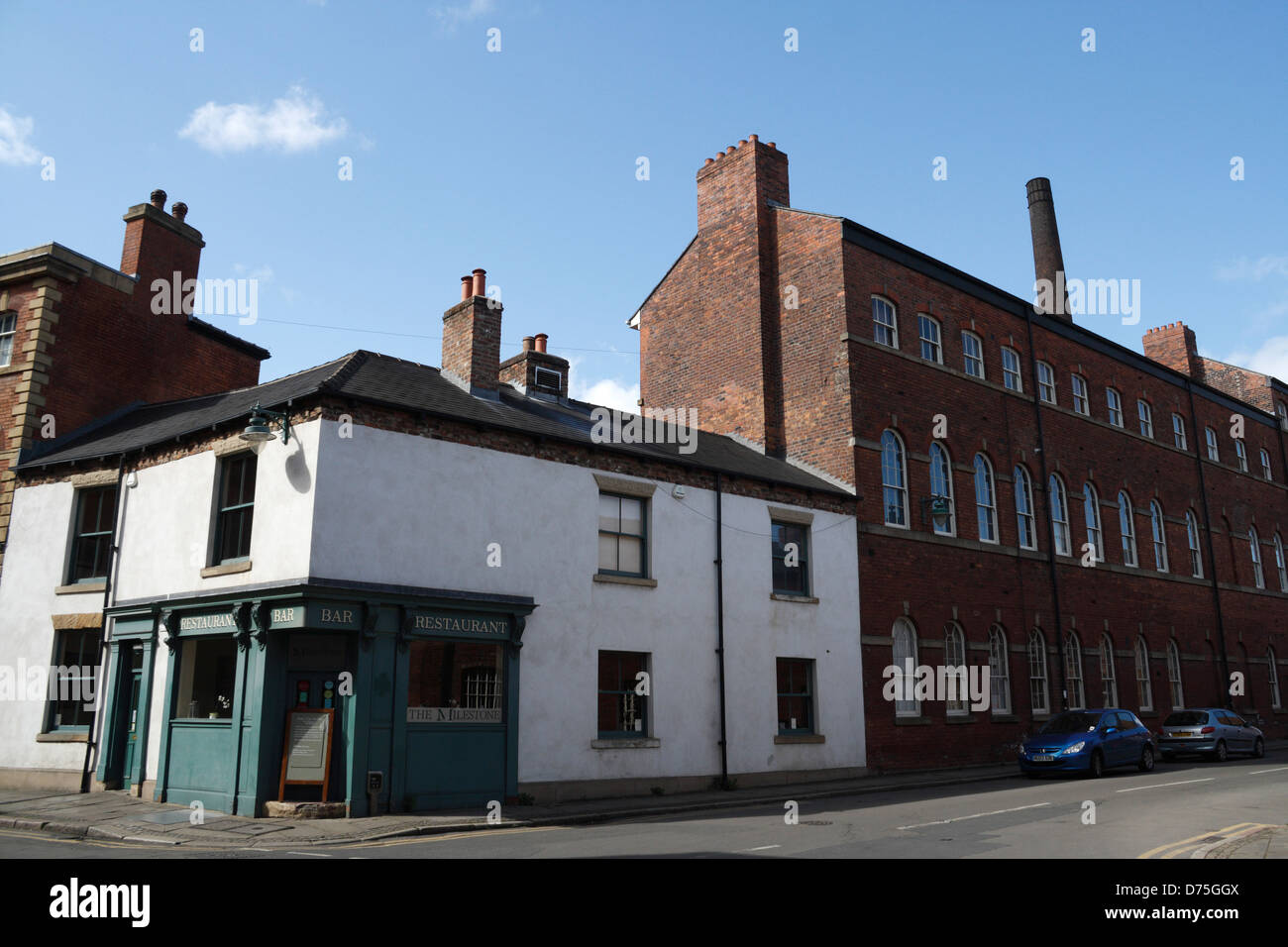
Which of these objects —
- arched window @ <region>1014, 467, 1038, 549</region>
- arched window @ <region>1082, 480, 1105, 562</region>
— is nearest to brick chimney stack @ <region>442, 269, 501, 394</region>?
arched window @ <region>1014, 467, 1038, 549</region>

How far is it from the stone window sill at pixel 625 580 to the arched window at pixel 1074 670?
51.7ft

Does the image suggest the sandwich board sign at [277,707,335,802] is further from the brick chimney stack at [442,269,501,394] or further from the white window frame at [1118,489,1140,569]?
the white window frame at [1118,489,1140,569]

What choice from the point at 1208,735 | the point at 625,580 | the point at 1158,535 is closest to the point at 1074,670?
the point at 1208,735

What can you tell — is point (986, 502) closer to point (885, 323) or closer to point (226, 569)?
point (885, 323)

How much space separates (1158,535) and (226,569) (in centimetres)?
3088

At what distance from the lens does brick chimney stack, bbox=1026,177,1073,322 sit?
38.0 meters

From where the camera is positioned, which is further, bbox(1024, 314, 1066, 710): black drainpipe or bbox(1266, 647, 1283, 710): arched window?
bbox(1266, 647, 1283, 710): arched window

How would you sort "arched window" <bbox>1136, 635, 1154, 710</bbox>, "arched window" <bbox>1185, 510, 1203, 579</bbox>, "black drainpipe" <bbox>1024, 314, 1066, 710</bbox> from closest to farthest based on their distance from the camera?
1. "black drainpipe" <bbox>1024, 314, 1066, 710</bbox>
2. "arched window" <bbox>1136, 635, 1154, 710</bbox>
3. "arched window" <bbox>1185, 510, 1203, 579</bbox>

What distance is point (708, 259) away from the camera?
28.8 metres

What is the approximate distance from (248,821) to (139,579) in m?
6.53

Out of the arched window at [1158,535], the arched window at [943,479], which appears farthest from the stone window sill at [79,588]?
the arched window at [1158,535]

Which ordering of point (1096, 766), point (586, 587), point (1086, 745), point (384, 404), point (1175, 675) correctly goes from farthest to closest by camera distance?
Answer: 1. point (1175, 675)
2. point (1096, 766)
3. point (1086, 745)
4. point (586, 587)
5. point (384, 404)

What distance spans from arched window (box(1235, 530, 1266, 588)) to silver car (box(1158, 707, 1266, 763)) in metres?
12.6

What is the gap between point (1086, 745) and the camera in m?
21.4
